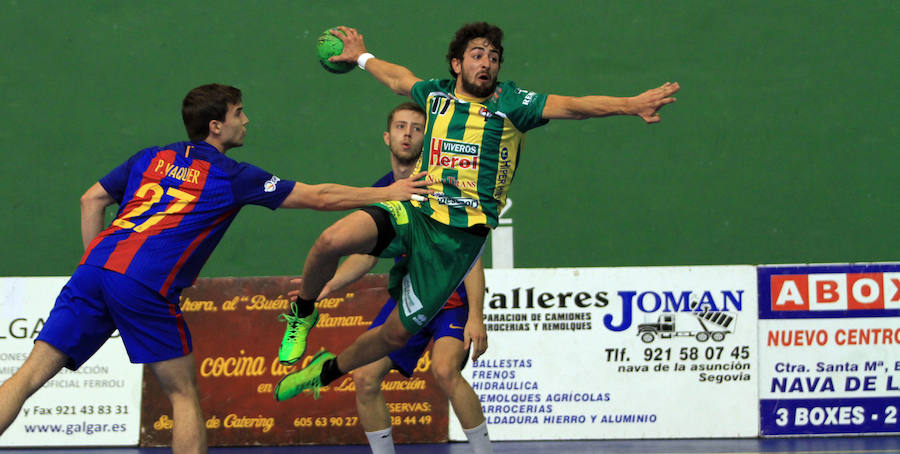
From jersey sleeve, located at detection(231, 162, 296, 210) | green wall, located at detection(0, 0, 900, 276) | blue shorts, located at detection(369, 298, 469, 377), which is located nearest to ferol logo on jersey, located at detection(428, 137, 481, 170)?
jersey sleeve, located at detection(231, 162, 296, 210)

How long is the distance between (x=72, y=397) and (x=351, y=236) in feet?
12.8

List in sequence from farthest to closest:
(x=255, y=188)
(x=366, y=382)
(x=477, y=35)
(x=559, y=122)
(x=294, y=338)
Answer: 1. (x=559, y=122)
2. (x=366, y=382)
3. (x=294, y=338)
4. (x=477, y=35)
5. (x=255, y=188)

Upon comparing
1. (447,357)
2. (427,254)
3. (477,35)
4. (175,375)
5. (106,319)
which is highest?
(477,35)

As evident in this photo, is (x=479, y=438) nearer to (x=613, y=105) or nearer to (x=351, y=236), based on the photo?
(x=351, y=236)

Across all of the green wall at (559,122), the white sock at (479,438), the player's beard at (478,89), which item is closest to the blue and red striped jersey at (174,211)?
the player's beard at (478,89)

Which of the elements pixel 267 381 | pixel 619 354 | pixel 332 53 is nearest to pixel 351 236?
pixel 332 53

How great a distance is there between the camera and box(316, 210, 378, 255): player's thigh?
4.24 metres

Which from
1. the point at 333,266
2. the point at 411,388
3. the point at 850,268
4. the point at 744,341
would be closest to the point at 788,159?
the point at 850,268

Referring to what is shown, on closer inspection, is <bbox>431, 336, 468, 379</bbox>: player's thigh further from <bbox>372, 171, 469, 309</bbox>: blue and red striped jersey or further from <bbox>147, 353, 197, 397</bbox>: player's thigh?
<bbox>147, 353, 197, 397</bbox>: player's thigh

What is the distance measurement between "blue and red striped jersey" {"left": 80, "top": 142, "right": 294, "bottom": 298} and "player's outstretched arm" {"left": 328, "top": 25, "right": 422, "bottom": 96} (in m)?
0.98

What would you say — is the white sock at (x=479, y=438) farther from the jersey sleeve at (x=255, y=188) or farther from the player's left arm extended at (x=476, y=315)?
the jersey sleeve at (x=255, y=188)

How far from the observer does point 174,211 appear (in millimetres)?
4227

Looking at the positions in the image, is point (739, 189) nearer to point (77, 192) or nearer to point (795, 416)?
point (795, 416)

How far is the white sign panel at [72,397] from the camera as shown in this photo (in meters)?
7.00
